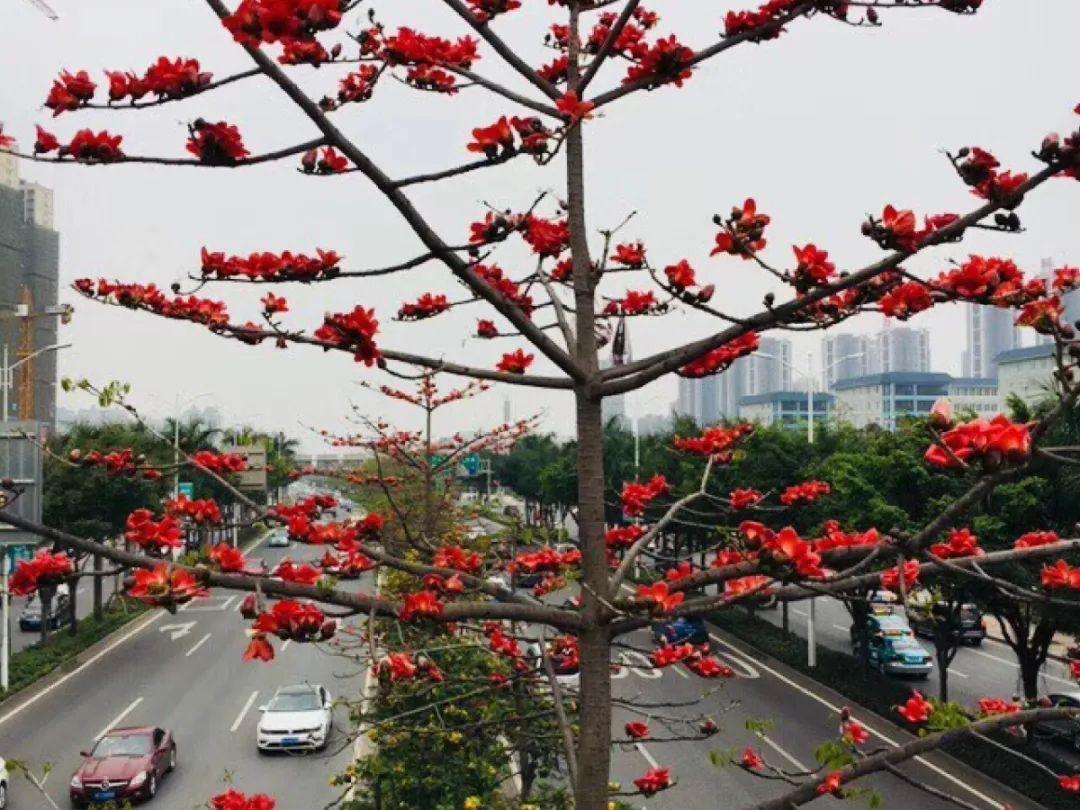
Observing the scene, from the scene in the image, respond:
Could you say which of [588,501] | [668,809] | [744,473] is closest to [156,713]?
[668,809]

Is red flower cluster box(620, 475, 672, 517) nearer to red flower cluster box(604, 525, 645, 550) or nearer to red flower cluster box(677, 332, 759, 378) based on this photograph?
red flower cluster box(604, 525, 645, 550)

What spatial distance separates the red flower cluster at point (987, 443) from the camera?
1721mm

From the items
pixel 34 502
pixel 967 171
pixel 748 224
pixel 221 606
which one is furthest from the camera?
pixel 221 606

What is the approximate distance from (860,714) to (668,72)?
15.2 meters

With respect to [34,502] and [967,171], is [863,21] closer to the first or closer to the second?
[967,171]

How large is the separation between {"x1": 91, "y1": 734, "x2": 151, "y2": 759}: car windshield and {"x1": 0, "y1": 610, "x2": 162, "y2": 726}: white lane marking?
418 cm

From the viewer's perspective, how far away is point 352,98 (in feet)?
9.18

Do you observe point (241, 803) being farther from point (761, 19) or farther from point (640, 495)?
point (761, 19)

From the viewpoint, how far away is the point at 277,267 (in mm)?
2592

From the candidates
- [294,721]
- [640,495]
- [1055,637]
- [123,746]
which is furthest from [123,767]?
[1055,637]

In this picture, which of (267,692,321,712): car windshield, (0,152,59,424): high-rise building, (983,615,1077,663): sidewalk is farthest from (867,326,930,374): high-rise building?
(267,692,321,712): car windshield

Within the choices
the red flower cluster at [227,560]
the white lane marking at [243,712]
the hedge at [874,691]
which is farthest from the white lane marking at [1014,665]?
the red flower cluster at [227,560]

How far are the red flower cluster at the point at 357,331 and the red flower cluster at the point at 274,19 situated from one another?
0.71 metres

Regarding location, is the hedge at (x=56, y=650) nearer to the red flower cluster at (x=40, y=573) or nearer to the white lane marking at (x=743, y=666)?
the white lane marking at (x=743, y=666)
